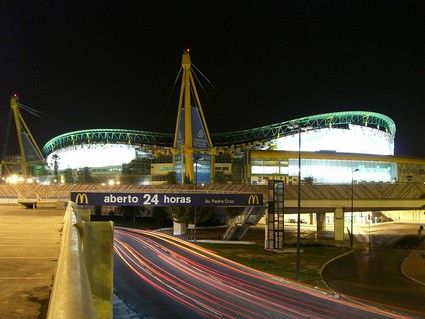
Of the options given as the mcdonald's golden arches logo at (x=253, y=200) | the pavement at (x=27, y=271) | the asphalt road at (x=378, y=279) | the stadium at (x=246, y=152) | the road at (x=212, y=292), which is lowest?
the asphalt road at (x=378, y=279)

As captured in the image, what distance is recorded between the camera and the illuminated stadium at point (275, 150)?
10525 cm

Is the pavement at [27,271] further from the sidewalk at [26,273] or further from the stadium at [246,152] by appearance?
the stadium at [246,152]

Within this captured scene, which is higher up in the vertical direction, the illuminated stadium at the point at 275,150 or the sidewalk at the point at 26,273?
the illuminated stadium at the point at 275,150

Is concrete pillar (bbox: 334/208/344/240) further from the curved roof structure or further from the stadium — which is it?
the curved roof structure

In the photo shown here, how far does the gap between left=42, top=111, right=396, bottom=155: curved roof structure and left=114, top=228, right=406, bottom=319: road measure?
91.2 meters

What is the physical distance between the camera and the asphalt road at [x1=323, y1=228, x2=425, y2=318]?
23.4 m

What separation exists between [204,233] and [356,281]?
33.0m

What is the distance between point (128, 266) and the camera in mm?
31453

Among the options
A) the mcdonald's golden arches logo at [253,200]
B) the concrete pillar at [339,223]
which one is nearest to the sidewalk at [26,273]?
the mcdonald's golden arches logo at [253,200]

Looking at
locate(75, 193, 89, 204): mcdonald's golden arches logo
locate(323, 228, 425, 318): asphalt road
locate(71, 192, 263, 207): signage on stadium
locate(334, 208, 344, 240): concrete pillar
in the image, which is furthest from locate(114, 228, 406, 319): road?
locate(334, 208, 344, 240): concrete pillar

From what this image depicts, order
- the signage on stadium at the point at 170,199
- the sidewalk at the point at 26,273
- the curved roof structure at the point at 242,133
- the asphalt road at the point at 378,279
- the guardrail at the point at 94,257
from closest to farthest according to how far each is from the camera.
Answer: the guardrail at the point at 94,257 < the sidewalk at the point at 26,273 < the asphalt road at the point at 378,279 < the signage on stadium at the point at 170,199 < the curved roof structure at the point at 242,133

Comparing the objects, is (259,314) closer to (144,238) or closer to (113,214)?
(144,238)

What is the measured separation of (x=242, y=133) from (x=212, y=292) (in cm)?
11741

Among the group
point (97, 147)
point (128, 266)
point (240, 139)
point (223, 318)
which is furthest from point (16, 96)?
point (223, 318)
